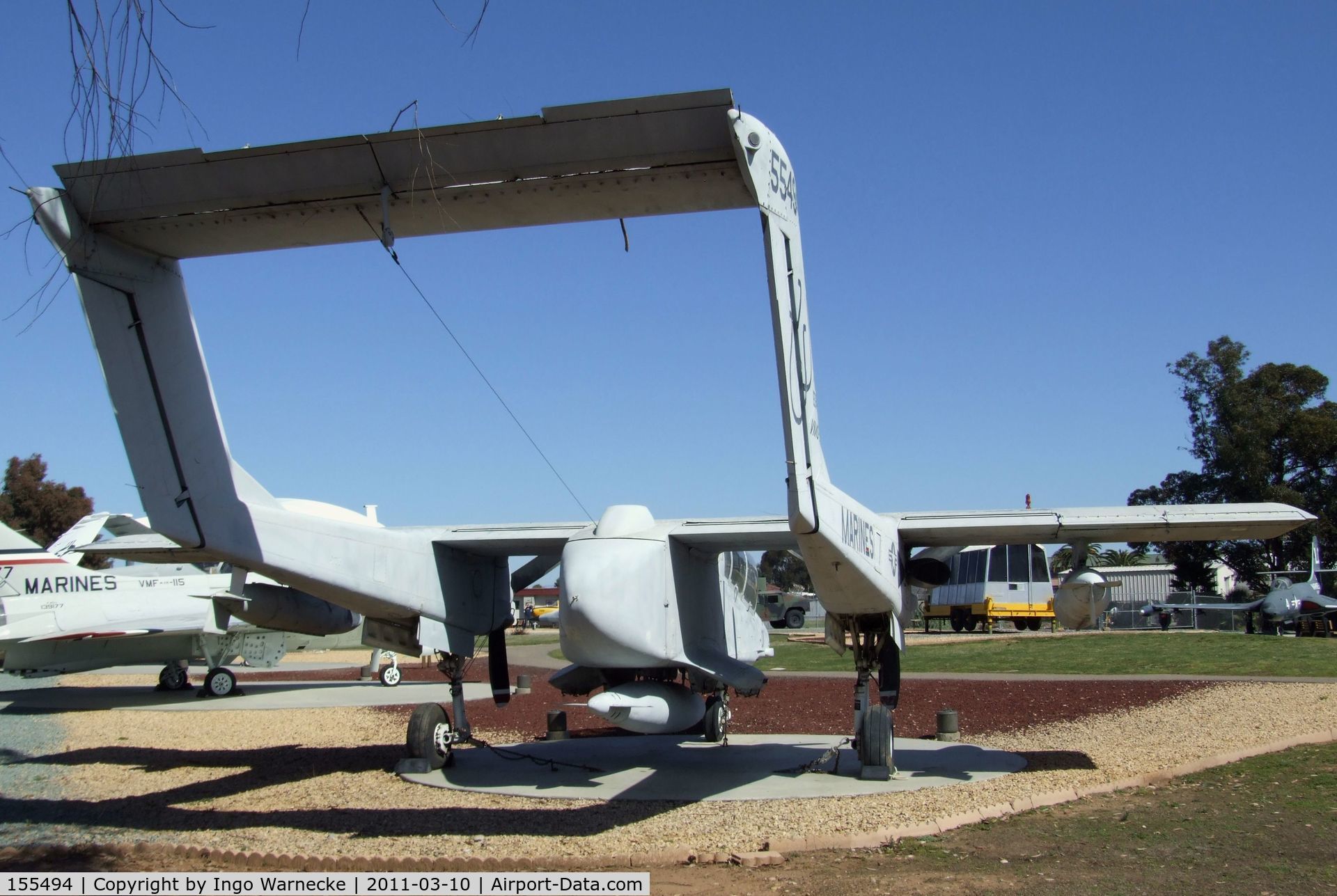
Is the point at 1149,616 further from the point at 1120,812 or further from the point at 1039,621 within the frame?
the point at 1120,812

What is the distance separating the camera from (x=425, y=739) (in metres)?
11.8

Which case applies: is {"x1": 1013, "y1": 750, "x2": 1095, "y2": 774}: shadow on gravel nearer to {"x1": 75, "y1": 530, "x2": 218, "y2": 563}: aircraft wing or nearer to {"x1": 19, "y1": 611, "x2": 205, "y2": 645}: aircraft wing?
{"x1": 75, "y1": 530, "x2": 218, "y2": 563}: aircraft wing

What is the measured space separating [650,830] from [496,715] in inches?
449

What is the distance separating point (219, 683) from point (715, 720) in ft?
52.1

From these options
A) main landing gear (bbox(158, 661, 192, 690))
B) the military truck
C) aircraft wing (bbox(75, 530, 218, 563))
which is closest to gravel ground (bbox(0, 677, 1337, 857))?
aircraft wing (bbox(75, 530, 218, 563))

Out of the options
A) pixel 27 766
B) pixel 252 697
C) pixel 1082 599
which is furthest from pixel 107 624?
pixel 1082 599

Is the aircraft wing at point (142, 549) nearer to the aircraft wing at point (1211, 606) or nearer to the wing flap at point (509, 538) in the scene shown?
the wing flap at point (509, 538)

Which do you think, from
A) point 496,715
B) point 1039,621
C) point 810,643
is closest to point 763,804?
point 496,715

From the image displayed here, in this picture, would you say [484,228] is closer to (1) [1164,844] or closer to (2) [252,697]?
(1) [1164,844]

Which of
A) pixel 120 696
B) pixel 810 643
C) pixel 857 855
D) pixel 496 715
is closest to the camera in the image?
pixel 857 855

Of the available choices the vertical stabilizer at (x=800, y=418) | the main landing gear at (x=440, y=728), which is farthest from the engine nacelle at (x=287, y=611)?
the vertical stabilizer at (x=800, y=418)

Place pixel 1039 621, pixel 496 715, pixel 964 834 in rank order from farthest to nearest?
1. pixel 1039 621
2. pixel 496 715
3. pixel 964 834

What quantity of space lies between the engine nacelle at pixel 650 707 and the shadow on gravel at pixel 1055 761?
12.0 feet

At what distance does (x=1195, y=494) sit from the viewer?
51.1 metres
